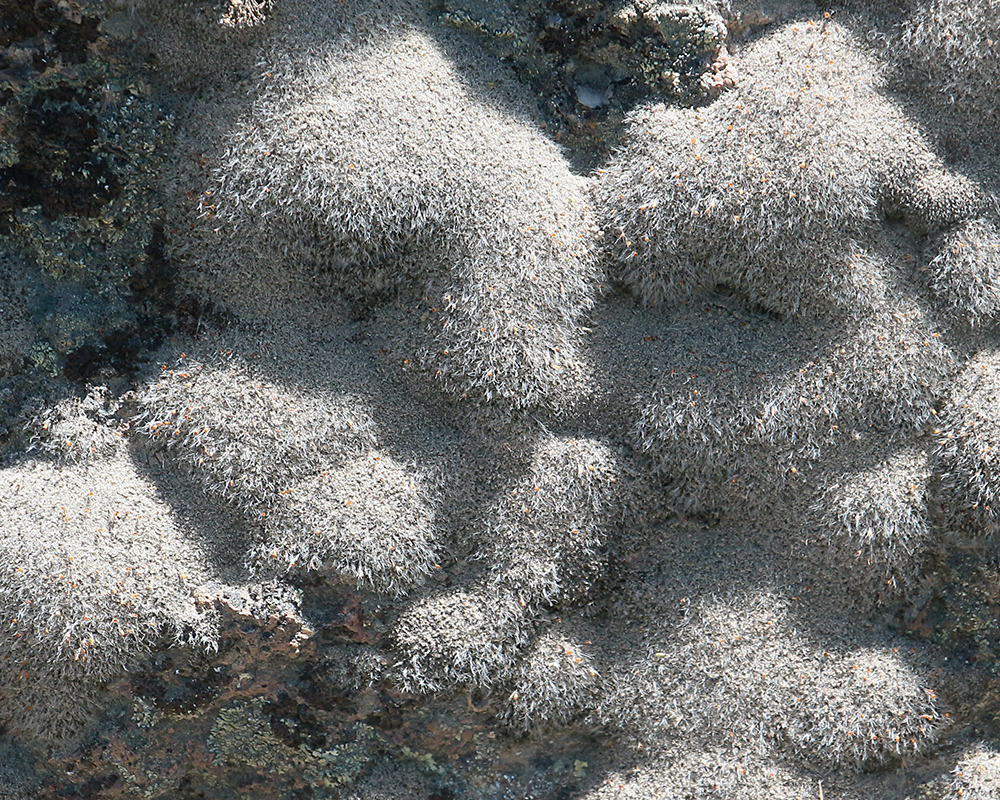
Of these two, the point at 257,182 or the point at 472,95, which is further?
the point at 472,95

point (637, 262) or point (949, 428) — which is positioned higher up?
point (949, 428)

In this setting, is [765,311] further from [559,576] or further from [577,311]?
[559,576]

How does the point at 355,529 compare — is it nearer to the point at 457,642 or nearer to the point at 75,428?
the point at 457,642

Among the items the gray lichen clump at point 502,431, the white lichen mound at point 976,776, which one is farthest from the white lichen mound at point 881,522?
the white lichen mound at point 976,776

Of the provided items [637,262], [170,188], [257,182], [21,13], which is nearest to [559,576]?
[637,262]

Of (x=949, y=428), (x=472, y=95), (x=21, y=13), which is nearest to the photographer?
(x=21, y=13)

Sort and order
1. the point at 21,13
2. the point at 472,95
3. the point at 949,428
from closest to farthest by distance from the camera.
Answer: the point at 21,13, the point at 949,428, the point at 472,95

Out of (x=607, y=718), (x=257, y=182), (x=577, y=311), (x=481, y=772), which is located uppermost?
(x=577, y=311)

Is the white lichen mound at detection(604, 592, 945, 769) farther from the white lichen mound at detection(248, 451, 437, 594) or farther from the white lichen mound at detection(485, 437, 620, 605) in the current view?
the white lichen mound at detection(248, 451, 437, 594)
